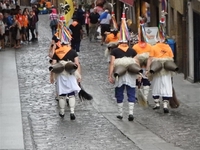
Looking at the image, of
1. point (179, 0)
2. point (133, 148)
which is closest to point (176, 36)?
point (179, 0)

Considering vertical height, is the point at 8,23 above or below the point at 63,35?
below

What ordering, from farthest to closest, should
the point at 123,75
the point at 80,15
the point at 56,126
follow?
1. the point at 80,15
2. the point at 123,75
3. the point at 56,126

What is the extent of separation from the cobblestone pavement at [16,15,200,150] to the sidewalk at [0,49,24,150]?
169 mm

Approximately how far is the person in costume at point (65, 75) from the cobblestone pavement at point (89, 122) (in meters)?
0.39

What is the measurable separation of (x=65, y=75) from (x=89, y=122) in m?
1.16

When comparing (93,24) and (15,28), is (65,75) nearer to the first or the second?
(15,28)

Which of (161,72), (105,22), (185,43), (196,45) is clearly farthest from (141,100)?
(105,22)

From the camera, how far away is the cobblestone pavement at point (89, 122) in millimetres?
14234

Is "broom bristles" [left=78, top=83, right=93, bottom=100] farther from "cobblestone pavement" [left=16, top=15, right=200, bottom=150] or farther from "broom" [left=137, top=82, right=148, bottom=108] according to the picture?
"broom" [left=137, top=82, right=148, bottom=108]

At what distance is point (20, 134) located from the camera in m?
14.8

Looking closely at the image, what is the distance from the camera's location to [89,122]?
16.4 metres

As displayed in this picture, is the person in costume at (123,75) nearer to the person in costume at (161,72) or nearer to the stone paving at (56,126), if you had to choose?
the stone paving at (56,126)

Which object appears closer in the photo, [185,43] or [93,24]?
[185,43]

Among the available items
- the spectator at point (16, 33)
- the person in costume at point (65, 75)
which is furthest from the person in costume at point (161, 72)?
the spectator at point (16, 33)
